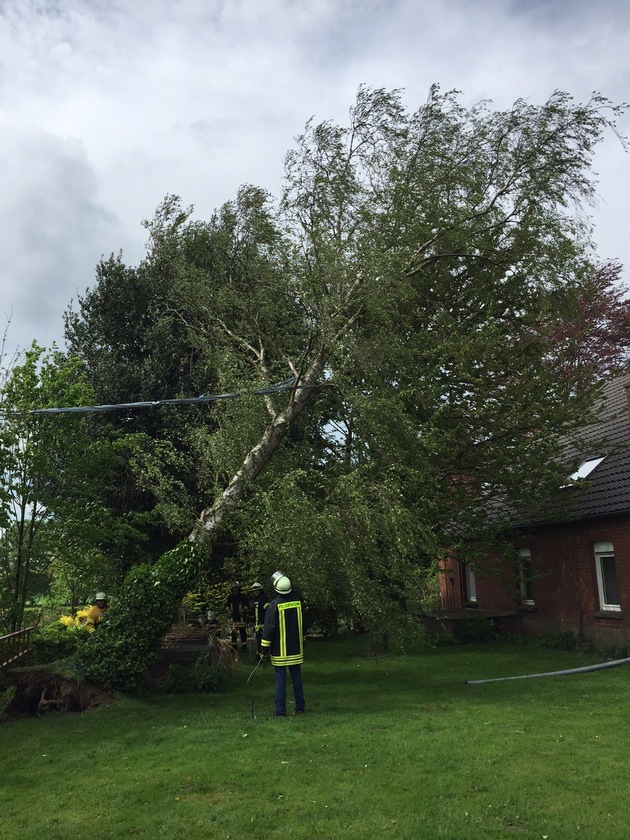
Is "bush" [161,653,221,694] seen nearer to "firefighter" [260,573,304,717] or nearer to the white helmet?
"firefighter" [260,573,304,717]

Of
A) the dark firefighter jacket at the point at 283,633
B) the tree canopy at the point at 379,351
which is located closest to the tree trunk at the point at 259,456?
the tree canopy at the point at 379,351

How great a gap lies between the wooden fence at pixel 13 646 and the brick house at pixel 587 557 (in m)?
7.94

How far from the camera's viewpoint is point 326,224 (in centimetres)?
1555

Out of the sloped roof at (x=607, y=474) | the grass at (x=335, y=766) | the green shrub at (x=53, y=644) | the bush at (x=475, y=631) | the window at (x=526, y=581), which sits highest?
the sloped roof at (x=607, y=474)

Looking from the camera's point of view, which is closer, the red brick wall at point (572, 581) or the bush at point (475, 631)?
the red brick wall at point (572, 581)

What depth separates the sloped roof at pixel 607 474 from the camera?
16.2 m

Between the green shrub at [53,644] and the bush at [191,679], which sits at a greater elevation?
the green shrub at [53,644]

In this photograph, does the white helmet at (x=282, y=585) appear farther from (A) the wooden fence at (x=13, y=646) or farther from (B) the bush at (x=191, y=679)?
(A) the wooden fence at (x=13, y=646)

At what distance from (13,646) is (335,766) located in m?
6.45

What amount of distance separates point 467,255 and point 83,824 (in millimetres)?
13275

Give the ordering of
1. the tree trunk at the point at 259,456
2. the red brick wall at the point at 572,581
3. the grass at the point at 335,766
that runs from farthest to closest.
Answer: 1. the red brick wall at the point at 572,581
2. the tree trunk at the point at 259,456
3. the grass at the point at 335,766

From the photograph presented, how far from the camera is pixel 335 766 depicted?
7230 millimetres

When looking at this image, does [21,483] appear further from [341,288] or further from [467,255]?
[467,255]

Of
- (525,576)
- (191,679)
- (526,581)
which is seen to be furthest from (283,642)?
(525,576)
